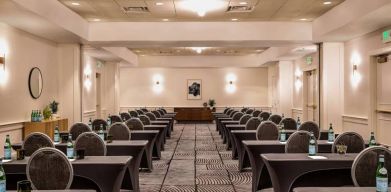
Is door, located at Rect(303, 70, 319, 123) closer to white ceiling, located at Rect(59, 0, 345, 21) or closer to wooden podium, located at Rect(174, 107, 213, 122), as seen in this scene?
white ceiling, located at Rect(59, 0, 345, 21)

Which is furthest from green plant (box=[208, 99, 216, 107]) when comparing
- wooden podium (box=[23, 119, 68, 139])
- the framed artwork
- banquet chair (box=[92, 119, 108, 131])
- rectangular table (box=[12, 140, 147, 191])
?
rectangular table (box=[12, 140, 147, 191])

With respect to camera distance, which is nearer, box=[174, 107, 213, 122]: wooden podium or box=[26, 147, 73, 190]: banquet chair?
box=[26, 147, 73, 190]: banquet chair

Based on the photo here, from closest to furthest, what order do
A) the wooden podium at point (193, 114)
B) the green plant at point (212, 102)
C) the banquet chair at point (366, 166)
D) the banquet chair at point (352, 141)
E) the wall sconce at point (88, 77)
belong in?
1. the banquet chair at point (366, 166)
2. the banquet chair at point (352, 141)
3. the wall sconce at point (88, 77)
4. the wooden podium at point (193, 114)
5. the green plant at point (212, 102)

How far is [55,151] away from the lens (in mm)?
3924

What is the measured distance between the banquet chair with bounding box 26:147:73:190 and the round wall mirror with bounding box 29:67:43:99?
7.01 meters

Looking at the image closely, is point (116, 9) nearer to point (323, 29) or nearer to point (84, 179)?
point (323, 29)

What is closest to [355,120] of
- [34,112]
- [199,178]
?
[199,178]

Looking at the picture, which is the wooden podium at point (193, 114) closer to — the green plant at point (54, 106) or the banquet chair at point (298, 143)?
the green plant at point (54, 106)

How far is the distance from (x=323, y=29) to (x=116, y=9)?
4.89 m

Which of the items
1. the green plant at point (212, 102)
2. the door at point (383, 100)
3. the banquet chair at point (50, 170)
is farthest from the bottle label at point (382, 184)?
the green plant at point (212, 102)

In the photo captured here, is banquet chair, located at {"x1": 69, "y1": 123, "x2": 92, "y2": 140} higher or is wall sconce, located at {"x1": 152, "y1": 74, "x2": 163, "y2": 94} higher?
wall sconce, located at {"x1": 152, "y1": 74, "x2": 163, "y2": 94}

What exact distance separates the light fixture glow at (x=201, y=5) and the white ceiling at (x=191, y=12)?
6 centimetres

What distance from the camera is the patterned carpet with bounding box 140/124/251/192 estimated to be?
6664 mm

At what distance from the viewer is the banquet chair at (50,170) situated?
3.89 meters
